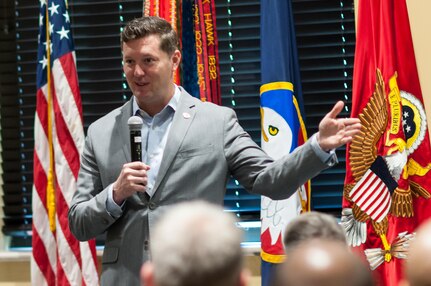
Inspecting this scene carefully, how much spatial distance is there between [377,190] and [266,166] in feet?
3.76

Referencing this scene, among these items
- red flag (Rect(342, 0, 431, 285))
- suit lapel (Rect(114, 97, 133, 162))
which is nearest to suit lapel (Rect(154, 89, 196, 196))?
suit lapel (Rect(114, 97, 133, 162))

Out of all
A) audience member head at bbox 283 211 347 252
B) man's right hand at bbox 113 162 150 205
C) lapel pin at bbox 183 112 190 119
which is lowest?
audience member head at bbox 283 211 347 252

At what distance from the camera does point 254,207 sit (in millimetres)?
4984

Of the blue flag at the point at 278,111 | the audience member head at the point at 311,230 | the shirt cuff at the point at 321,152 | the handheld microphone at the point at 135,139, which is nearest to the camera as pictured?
the audience member head at the point at 311,230

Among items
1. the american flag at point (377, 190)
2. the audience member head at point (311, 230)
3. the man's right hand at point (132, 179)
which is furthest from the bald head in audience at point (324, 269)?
the american flag at point (377, 190)

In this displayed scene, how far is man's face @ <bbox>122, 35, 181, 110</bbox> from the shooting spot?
3100mm

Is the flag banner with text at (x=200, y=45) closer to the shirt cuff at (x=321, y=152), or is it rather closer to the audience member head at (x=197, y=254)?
the shirt cuff at (x=321, y=152)

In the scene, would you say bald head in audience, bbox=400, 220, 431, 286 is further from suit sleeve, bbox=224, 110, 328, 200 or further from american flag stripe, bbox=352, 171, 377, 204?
american flag stripe, bbox=352, 171, 377, 204

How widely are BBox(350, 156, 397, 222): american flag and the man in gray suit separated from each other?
1.07 meters

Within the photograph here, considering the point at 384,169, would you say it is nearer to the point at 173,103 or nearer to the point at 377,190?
the point at 377,190

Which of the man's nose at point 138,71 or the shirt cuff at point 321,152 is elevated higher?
the man's nose at point 138,71

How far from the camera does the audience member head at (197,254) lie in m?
1.28

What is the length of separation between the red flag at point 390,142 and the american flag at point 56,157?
1.47 m

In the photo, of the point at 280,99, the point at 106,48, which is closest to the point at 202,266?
the point at 280,99
